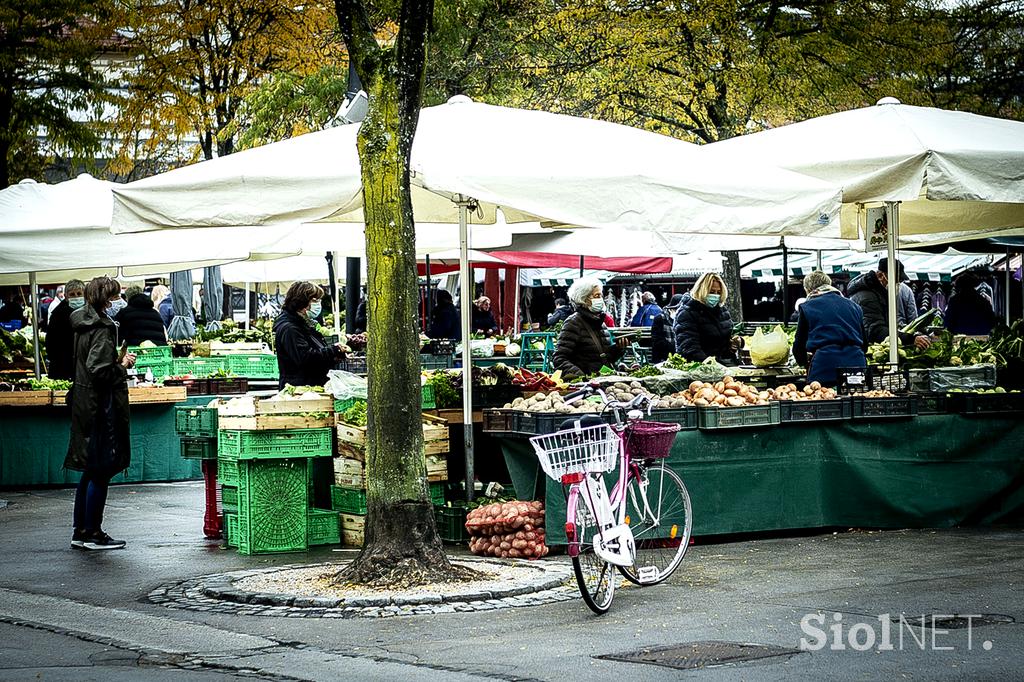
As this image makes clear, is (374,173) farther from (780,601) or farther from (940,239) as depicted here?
(940,239)

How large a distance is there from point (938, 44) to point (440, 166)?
1738 cm

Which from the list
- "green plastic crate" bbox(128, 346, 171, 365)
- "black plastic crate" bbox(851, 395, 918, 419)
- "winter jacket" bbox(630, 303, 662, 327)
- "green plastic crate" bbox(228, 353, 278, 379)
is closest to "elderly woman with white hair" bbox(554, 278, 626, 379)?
"black plastic crate" bbox(851, 395, 918, 419)

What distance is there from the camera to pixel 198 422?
37.4 ft

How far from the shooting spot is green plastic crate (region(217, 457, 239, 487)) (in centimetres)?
1098

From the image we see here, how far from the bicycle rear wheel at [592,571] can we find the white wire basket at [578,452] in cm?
23

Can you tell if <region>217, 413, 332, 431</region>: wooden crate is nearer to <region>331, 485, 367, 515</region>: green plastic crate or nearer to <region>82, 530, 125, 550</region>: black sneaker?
<region>331, 485, 367, 515</region>: green plastic crate

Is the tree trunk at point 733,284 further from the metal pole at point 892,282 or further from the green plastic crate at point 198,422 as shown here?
the green plastic crate at point 198,422

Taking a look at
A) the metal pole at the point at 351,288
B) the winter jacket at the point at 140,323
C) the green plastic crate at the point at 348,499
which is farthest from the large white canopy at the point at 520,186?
the winter jacket at the point at 140,323

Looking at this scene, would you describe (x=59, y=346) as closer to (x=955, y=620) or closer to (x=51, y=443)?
(x=51, y=443)

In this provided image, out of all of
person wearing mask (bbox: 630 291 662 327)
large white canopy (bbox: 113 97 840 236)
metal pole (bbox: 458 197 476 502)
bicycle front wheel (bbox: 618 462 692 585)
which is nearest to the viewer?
bicycle front wheel (bbox: 618 462 692 585)

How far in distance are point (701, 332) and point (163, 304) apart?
2508cm

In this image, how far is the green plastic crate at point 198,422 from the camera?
37.2 ft

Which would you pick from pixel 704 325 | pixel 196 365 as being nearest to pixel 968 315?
pixel 704 325

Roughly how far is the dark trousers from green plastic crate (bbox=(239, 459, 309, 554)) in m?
1.23
